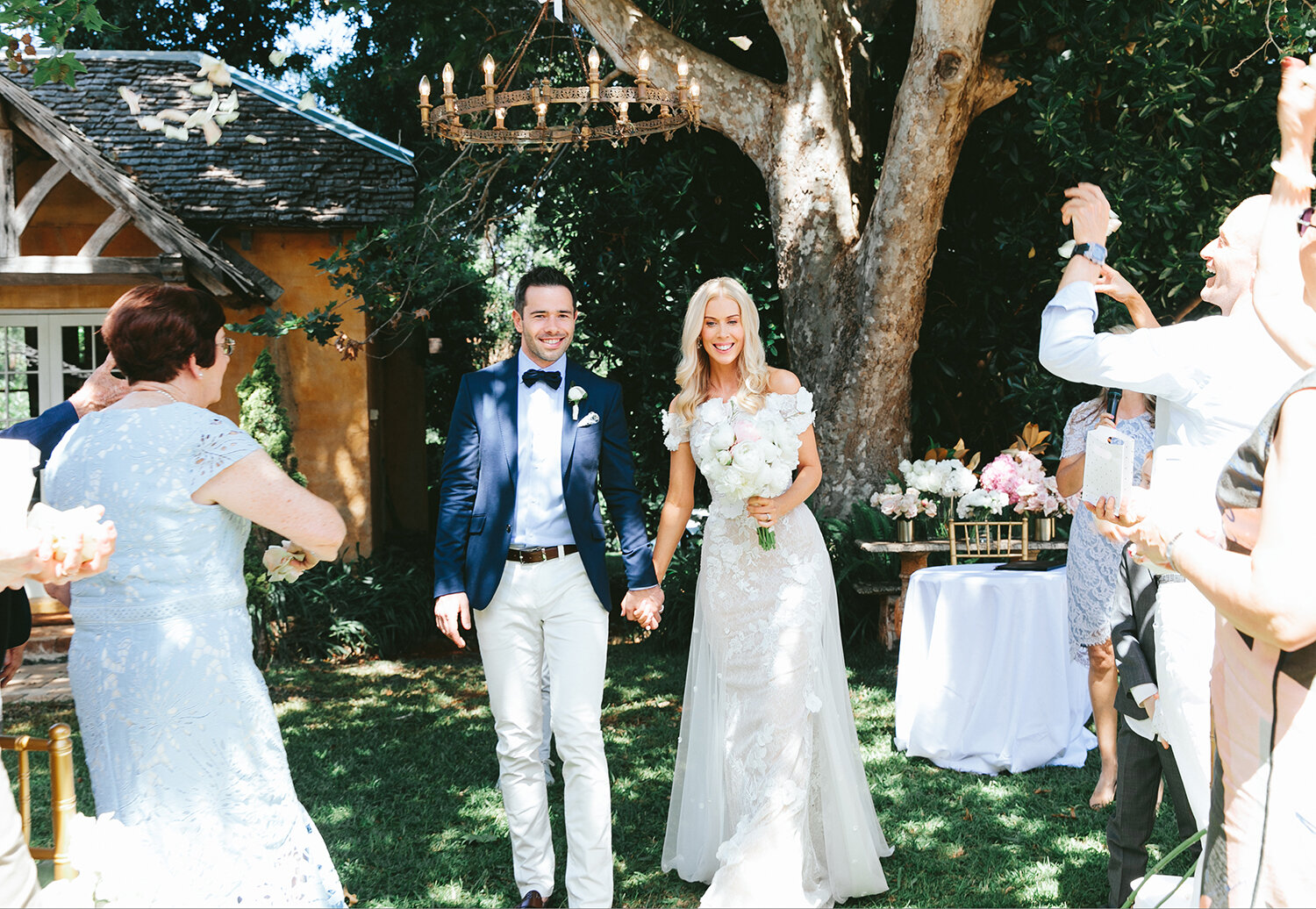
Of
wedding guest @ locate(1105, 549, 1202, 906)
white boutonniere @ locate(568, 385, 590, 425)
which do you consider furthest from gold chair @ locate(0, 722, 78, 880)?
wedding guest @ locate(1105, 549, 1202, 906)

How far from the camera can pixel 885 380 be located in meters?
8.05

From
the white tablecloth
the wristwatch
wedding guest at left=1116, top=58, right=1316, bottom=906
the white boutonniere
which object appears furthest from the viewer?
the white tablecloth

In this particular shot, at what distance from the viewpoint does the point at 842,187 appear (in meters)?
7.91

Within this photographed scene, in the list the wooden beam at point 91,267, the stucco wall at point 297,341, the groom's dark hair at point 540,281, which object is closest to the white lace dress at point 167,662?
the groom's dark hair at point 540,281

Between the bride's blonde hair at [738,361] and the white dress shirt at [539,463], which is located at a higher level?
the bride's blonde hair at [738,361]

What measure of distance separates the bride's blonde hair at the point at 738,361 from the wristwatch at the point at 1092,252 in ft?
4.73

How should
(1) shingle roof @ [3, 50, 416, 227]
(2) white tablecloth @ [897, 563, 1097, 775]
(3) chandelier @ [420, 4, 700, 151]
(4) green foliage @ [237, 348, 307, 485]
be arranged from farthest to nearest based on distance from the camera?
1. (1) shingle roof @ [3, 50, 416, 227]
2. (4) green foliage @ [237, 348, 307, 485]
3. (2) white tablecloth @ [897, 563, 1097, 775]
4. (3) chandelier @ [420, 4, 700, 151]

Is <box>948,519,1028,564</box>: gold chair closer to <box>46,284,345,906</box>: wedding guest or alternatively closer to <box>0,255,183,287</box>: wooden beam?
<box>46,284,345,906</box>: wedding guest

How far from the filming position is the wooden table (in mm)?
7230

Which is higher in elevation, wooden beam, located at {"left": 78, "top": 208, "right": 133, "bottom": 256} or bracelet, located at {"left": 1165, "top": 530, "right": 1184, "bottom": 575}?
wooden beam, located at {"left": 78, "top": 208, "right": 133, "bottom": 256}

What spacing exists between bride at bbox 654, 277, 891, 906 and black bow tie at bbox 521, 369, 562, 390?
1.85 feet

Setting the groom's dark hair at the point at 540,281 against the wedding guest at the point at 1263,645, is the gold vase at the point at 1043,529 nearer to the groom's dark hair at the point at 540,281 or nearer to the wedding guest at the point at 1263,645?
the groom's dark hair at the point at 540,281

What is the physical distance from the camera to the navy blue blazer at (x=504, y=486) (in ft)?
12.9

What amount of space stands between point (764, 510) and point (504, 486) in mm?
1011
